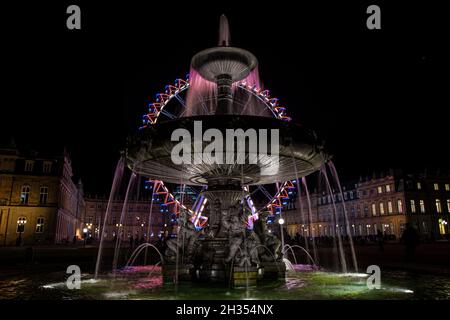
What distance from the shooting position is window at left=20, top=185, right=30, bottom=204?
4906 cm

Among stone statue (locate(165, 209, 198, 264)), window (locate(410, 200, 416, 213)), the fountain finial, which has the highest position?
the fountain finial

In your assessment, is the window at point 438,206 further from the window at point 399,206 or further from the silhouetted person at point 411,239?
the silhouetted person at point 411,239

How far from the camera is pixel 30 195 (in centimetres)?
4962

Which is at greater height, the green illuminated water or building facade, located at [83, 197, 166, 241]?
building facade, located at [83, 197, 166, 241]

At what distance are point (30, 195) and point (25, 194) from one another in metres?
0.64

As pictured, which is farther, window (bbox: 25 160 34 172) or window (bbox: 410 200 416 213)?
window (bbox: 410 200 416 213)

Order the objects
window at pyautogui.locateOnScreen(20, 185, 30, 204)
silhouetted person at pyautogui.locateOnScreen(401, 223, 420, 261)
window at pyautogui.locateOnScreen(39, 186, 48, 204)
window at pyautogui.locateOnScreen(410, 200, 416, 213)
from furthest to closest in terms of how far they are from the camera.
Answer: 1. window at pyautogui.locateOnScreen(410, 200, 416, 213)
2. window at pyautogui.locateOnScreen(39, 186, 48, 204)
3. window at pyautogui.locateOnScreen(20, 185, 30, 204)
4. silhouetted person at pyautogui.locateOnScreen(401, 223, 420, 261)

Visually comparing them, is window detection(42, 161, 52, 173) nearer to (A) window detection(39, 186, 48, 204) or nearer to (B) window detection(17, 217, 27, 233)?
(A) window detection(39, 186, 48, 204)

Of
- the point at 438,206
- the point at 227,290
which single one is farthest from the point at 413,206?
the point at 227,290

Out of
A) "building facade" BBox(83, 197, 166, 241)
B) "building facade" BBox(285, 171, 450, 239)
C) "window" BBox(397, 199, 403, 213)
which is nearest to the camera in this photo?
"building facade" BBox(285, 171, 450, 239)

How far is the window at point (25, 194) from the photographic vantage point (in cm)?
4906

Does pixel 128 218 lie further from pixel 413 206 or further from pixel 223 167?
pixel 223 167

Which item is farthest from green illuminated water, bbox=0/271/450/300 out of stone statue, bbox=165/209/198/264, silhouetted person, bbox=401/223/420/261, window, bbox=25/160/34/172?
window, bbox=25/160/34/172
